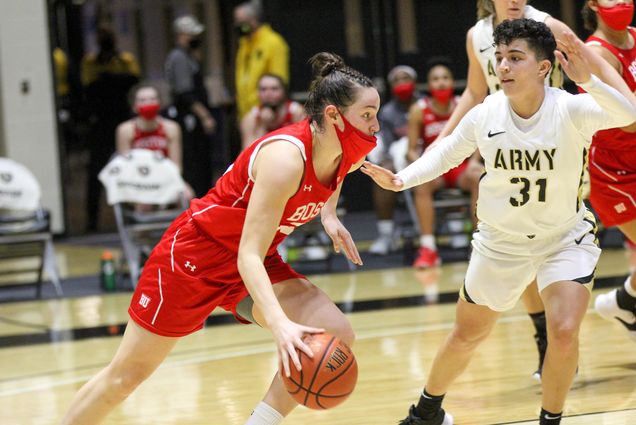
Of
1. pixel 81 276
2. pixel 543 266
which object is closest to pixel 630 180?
pixel 543 266

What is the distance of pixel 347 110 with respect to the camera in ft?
12.7

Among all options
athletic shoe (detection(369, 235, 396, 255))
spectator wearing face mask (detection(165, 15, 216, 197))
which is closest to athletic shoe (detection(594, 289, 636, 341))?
athletic shoe (detection(369, 235, 396, 255))

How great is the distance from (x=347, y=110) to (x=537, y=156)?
86 cm

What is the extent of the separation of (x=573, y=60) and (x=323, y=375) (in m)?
1.58

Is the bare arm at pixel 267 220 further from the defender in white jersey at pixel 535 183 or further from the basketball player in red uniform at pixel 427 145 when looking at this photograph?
the basketball player in red uniform at pixel 427 145

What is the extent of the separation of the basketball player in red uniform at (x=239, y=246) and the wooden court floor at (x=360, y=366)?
1.06 metres

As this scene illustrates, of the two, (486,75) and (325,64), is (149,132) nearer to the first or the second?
(486,75)

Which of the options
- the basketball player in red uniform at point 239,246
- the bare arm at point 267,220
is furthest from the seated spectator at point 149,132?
the bare arm at point 267,220

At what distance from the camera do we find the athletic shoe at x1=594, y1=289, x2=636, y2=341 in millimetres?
5914

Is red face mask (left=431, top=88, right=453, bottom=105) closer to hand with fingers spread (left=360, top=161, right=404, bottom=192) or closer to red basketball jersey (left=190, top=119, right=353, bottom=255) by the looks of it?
hand with fingers spread (left=360, top=161, right=404, bottom=192)

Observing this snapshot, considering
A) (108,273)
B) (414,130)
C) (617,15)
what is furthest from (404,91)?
(617,15)

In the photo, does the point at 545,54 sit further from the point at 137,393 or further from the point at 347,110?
the point at 137,393

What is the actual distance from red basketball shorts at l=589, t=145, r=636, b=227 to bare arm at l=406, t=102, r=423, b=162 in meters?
3.94

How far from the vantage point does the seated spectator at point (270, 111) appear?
9391mm
